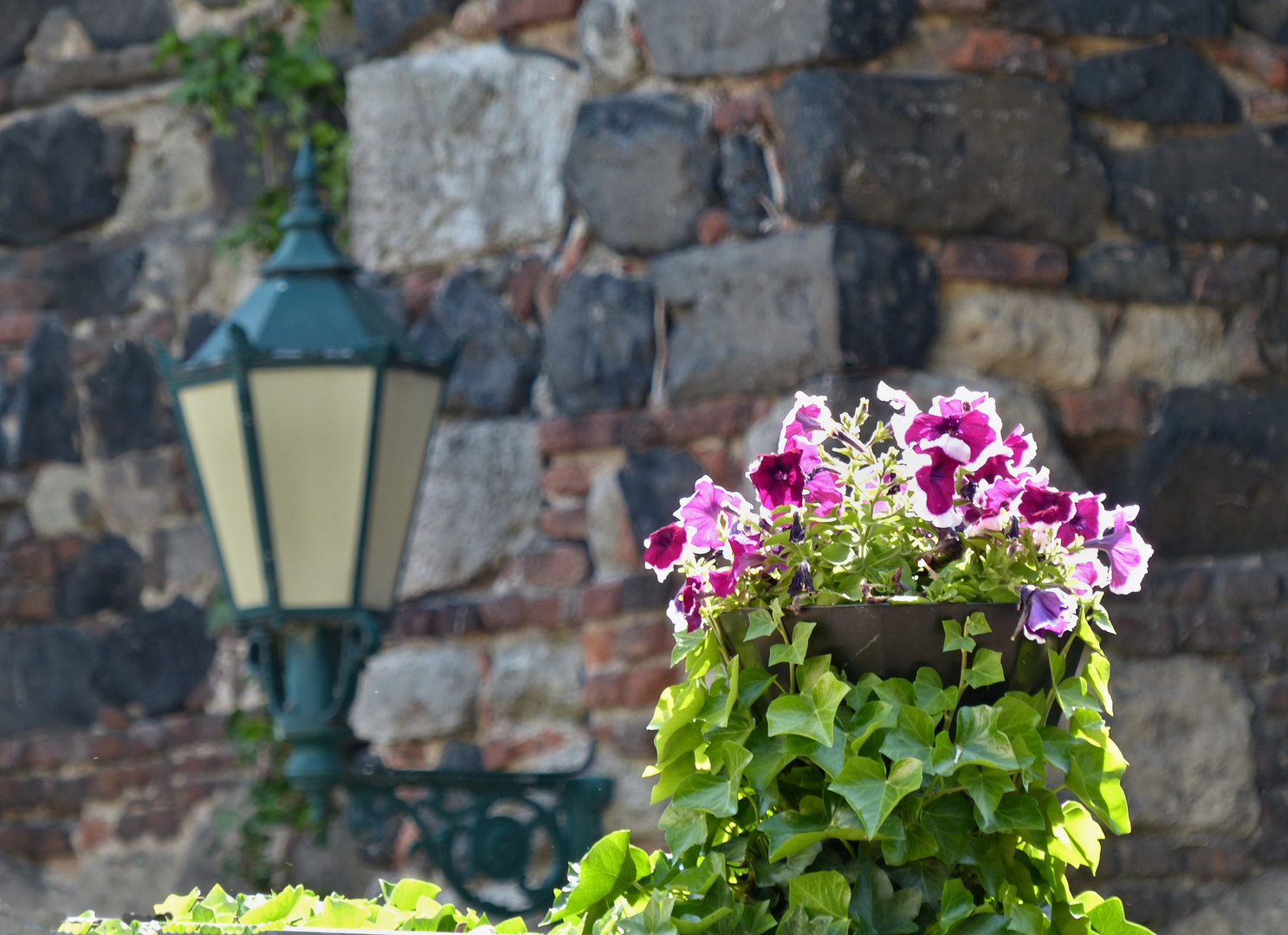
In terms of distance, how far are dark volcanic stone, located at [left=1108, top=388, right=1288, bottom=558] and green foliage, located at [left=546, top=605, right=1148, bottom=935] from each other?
1206 millimetres

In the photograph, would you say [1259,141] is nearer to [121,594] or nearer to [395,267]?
[395,267]

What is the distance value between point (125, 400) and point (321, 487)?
125 cm

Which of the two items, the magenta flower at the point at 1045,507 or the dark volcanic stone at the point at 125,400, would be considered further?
the dark volcanic stone at the point at 125,400

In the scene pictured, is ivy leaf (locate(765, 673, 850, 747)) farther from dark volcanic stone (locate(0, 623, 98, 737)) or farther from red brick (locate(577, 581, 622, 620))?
dark volcanic stone (locate(0, 623, 98, 737))

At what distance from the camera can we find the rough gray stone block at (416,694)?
2.37 meters

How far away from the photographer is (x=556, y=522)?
2.32 meters

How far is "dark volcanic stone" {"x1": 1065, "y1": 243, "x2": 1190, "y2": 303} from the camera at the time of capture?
2123 mm

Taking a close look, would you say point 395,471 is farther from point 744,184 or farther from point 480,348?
point 744,184

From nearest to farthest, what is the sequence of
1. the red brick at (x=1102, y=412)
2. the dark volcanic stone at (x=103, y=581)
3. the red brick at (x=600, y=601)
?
the red brick at (x=1102, y=412) → the red brick at (x=600, y=601) → the dark volcanic stone at (x=103, y=581)

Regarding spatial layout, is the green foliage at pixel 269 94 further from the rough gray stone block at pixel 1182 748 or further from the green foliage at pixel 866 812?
the green foliage at pixel 866 812

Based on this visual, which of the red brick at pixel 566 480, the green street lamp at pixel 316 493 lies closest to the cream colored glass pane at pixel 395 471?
the green street lamp at pixel 316 493

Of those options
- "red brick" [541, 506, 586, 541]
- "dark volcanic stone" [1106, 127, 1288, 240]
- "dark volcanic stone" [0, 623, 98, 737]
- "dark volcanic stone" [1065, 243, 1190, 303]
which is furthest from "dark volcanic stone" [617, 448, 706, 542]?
"dark volcanic stone" [0, 623, 98, 737]

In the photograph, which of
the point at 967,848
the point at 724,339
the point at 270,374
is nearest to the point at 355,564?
the point at 270,374

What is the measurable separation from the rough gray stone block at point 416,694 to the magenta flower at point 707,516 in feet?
4.47
